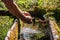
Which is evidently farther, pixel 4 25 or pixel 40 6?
pixel 40 6

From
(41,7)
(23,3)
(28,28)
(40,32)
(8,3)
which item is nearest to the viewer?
(8,3)

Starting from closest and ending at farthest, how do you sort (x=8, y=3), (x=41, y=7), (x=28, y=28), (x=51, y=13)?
(x=8, y=3)
(x=28, y=28)
(x=51, y=13)
(x=41, y=7)

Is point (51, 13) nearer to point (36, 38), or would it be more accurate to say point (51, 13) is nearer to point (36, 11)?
point (36, 11)

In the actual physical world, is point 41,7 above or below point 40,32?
above

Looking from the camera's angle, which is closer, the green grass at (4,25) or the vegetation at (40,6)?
the green grass at (4,25)

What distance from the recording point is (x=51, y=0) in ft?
19.2

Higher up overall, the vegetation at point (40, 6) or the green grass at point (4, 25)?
the vegetation at point (40, 6)

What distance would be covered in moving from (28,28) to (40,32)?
48cm

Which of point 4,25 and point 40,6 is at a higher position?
point 40,6

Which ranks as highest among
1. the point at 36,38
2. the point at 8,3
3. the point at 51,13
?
the point at 51,13

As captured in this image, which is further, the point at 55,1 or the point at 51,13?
the point at 55,1

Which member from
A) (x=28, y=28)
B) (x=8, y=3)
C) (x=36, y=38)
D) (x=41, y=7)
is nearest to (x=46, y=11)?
(x=41, y=7)

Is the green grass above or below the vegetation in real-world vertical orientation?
below

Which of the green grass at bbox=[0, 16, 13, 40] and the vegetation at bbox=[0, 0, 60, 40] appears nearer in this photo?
the green grass at bbox=[0, 16, 13, 40]
